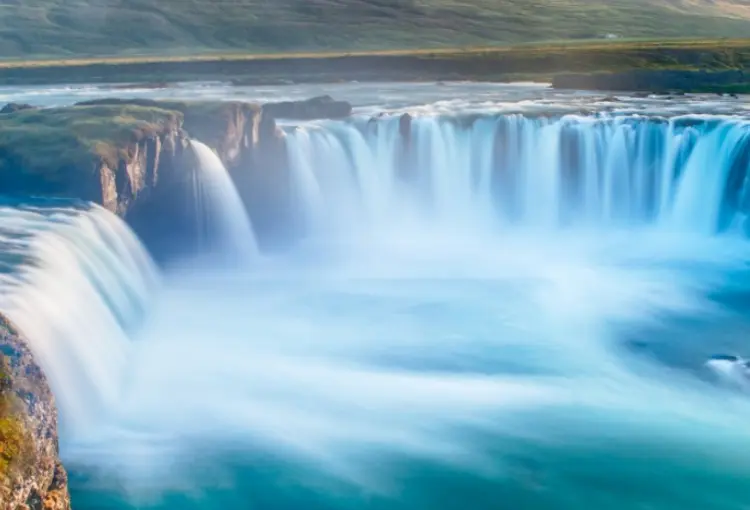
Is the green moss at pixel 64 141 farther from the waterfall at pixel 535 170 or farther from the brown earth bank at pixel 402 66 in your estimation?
the brown earth bank at pixel 402 66

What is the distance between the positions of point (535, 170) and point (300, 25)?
79.8m

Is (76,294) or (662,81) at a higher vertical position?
(662,81)

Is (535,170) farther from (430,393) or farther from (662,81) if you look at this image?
(662,81)

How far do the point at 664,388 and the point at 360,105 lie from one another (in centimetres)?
2398

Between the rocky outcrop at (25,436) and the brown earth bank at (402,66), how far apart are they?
42.1 meters

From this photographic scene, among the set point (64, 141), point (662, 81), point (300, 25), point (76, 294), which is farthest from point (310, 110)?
point (300, 25)

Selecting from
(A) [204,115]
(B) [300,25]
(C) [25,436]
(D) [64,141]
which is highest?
(B) [300,25]

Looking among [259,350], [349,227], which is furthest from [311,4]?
[259,350]

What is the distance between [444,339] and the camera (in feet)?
63.7

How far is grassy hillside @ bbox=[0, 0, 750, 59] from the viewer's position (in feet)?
323

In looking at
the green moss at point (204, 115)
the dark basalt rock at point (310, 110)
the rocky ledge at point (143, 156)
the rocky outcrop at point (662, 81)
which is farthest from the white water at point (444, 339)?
the rocky outcrop at point (662, 81)

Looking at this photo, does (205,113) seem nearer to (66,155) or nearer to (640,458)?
(66,155)

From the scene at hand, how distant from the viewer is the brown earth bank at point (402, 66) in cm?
5447

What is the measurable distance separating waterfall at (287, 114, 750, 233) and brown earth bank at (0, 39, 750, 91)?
22.8m
